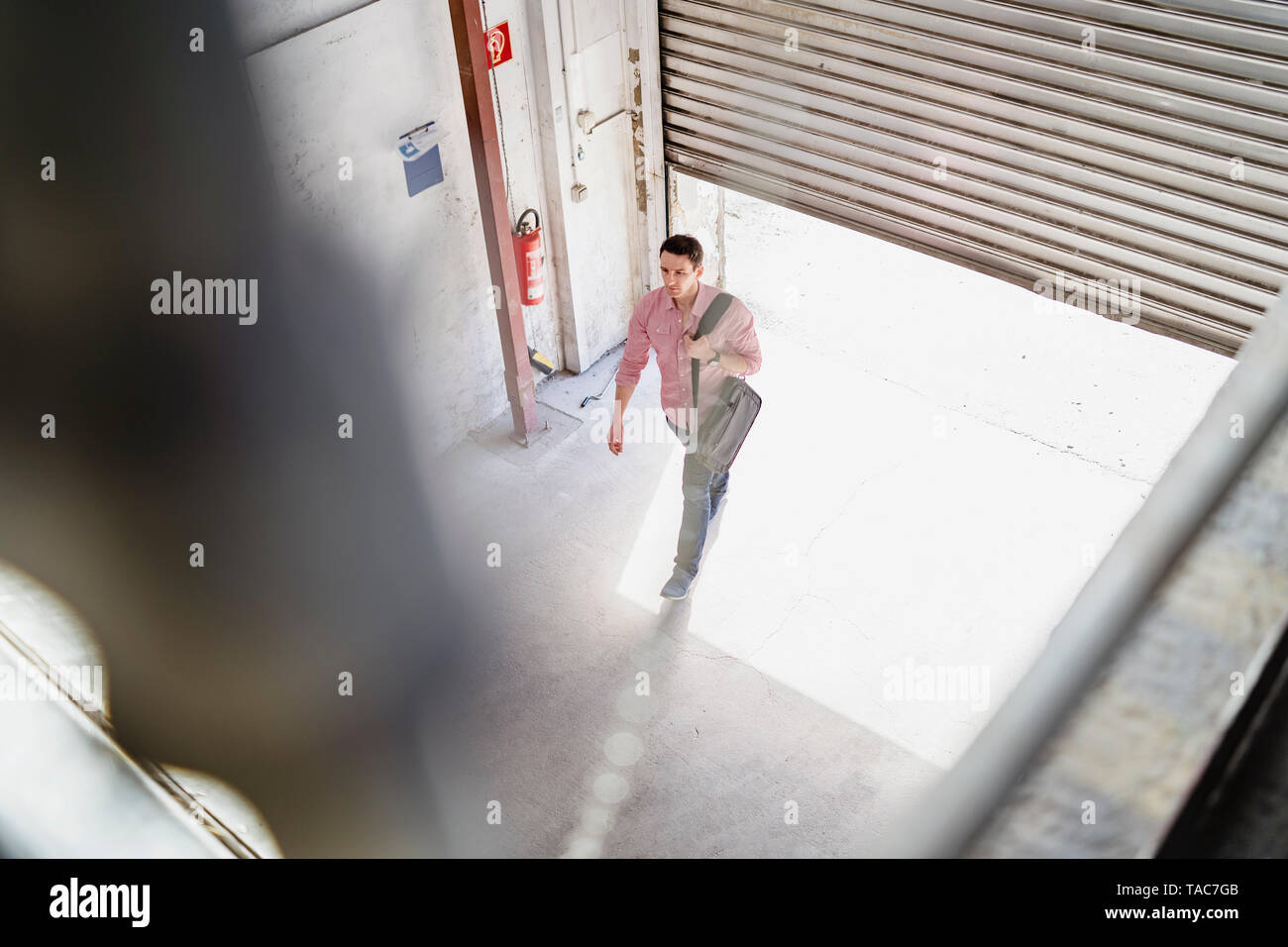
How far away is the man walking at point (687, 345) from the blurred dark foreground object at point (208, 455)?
1.57 meters

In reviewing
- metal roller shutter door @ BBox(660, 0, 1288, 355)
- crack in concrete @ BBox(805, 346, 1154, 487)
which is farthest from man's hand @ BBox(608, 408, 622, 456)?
crack in concrete @ BBox(805, 346, 1154, 487)

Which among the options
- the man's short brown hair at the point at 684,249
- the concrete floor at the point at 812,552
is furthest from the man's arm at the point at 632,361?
the concrete floor at the point at 812,552

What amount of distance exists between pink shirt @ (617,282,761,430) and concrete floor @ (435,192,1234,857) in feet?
4.12

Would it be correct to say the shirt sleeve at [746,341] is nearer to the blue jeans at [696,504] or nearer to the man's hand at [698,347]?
the man's hand at [698,347]

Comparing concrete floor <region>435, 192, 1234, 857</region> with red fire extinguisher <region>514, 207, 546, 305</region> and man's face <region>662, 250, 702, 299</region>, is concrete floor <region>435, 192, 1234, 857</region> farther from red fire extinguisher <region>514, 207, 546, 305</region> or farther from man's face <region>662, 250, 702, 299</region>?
man's face <region>662, 250, 702, 299</region>

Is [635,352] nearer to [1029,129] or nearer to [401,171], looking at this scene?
[401,171]

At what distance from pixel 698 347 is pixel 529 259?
73.5 inches

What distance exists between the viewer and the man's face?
464cm

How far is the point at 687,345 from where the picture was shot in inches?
189

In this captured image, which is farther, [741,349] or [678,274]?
[741,349]

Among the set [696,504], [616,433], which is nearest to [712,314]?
[616,433]
